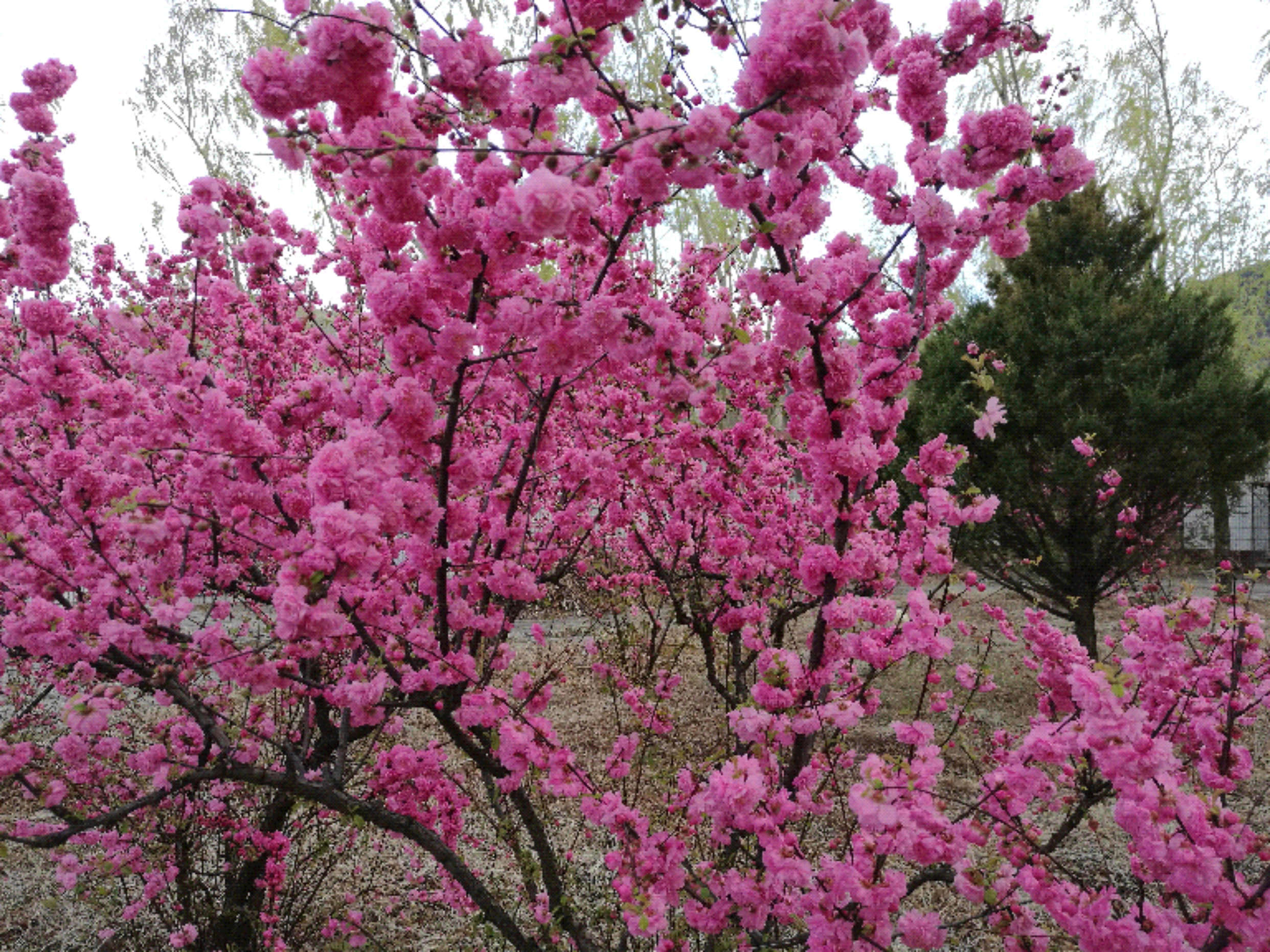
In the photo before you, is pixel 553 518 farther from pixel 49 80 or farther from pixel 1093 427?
pixel 1093 427

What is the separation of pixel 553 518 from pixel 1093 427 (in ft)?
16.9

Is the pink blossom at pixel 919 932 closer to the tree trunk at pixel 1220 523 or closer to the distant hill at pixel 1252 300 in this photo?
the tree trunk at pixel 1220 523

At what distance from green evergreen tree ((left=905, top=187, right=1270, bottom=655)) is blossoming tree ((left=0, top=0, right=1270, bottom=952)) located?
3684 millimetres

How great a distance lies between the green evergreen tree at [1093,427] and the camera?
610 cm

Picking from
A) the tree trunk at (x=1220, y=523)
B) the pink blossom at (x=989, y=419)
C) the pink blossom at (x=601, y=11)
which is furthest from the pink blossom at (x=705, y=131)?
the tree trunk at (x=1220, y=523)

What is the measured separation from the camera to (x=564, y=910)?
2.36m

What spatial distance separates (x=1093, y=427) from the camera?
6.02 metres

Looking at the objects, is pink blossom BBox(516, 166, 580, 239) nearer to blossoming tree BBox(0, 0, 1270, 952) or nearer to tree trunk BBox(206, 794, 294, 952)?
blossoming tree BBox(0, 0, 1270, 952)

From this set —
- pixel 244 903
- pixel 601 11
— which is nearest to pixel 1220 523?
pixel 601 11

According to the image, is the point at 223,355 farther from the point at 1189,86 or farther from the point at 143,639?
the point at 1189,86

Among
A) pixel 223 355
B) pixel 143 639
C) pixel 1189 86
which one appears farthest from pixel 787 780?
pixel 1189 86

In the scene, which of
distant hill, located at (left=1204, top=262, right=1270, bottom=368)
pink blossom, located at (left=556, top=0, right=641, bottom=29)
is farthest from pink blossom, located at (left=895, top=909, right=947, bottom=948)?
distant hill, located at (left=1204, top=262, right=1270, bottom=368)

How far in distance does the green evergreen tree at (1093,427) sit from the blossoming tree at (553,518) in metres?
3.68

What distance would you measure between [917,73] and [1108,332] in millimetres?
5664
